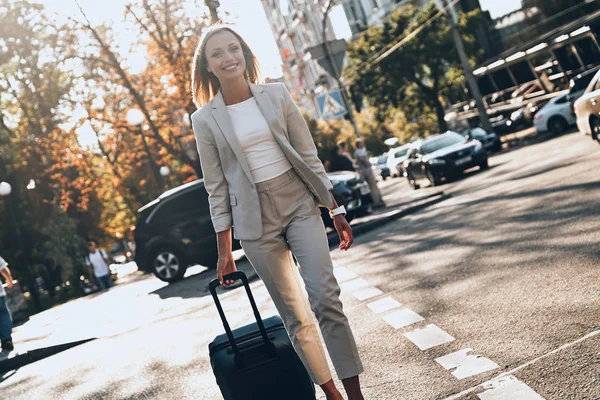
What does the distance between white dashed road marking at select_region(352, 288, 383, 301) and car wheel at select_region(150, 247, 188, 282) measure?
913 cm

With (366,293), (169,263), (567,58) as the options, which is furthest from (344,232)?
(567,58)

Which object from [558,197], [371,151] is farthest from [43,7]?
[371,151]

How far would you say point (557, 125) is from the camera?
98.9 feet

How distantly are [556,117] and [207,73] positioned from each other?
88.9 ft

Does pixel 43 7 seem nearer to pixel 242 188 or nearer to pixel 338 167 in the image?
pixel 338 167

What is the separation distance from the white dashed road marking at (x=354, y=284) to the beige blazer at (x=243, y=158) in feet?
15.7

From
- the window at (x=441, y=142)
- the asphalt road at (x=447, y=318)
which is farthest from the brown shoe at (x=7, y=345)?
the window at (x=441, y=142)

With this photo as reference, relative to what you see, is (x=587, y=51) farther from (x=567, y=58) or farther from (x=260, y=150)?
(x=260, y=150)

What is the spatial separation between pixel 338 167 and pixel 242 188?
54.6 ft

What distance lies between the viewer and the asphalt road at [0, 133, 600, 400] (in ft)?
15.5

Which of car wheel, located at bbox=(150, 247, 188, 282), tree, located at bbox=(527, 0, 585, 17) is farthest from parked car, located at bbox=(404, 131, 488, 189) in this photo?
tree, located at bbox=(527, 0, 585, 17)

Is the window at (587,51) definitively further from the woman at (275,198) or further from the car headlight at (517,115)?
the woman at (275,198)

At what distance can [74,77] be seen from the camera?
30562mm

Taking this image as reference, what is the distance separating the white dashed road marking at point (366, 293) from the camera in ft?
27.5
